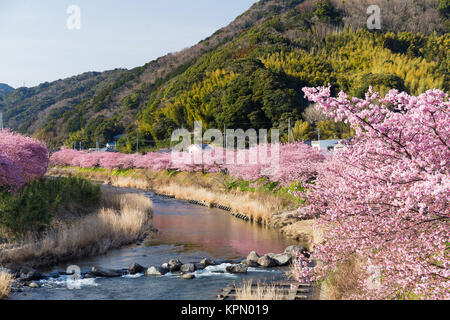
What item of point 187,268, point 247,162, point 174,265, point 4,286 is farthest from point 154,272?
point 247,162

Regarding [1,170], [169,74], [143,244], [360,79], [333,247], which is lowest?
[143,244]

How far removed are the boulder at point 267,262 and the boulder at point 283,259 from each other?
190 millimetres

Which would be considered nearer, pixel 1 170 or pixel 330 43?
pixel 1 170

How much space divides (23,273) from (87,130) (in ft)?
329

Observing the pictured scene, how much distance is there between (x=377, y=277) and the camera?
704cm

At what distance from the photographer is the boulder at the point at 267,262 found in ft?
48.4

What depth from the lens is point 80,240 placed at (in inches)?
634

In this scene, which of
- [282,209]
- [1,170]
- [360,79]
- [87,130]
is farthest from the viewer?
[87,130]

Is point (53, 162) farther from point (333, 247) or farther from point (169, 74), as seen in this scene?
point (333, 247)

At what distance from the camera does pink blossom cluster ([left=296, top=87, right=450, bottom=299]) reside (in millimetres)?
6055

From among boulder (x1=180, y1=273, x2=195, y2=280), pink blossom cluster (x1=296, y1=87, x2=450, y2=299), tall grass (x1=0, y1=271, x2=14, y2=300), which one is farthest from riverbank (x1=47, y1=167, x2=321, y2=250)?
tall grass (x1=0, y1=271, x2=14, y2=300)

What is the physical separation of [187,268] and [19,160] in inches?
512

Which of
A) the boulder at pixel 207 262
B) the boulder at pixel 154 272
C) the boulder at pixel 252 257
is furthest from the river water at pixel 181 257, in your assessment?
the boulder at pixel 252 257
